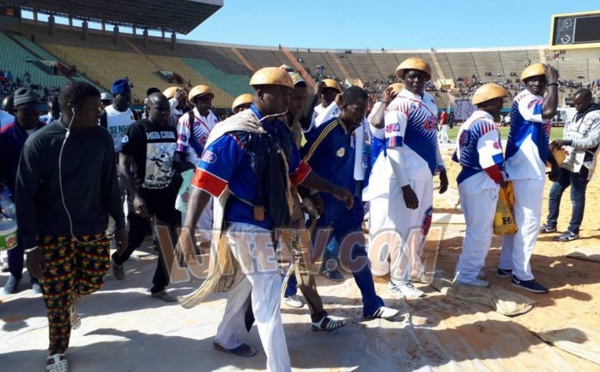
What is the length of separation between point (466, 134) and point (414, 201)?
83cm

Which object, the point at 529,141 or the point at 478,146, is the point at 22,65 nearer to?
the point at 478,146

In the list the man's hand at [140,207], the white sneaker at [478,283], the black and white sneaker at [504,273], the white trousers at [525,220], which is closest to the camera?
→ the man's hand at [140,207]

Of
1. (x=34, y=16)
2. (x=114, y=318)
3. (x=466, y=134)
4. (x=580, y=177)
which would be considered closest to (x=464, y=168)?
(x=466, y=134)

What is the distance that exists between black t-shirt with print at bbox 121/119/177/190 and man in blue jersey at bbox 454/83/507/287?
8.58 feet

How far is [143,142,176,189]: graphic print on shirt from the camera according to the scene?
3.99 m

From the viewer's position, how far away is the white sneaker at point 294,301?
151 inches

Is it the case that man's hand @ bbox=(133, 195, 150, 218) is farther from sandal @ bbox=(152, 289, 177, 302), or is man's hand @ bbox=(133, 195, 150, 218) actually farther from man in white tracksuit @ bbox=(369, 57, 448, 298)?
man in white tracksuit @ bbox=(369, 57, 448, 298)

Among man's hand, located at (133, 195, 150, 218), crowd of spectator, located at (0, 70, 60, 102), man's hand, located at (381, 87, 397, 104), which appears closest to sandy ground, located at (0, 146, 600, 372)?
man's hand, located at (133, 195, 150, 218)

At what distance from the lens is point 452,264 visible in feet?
16.9

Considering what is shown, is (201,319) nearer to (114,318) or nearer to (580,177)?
(114,318)

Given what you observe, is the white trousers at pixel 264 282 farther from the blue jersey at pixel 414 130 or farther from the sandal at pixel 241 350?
the blue jersey at pixel 414 130

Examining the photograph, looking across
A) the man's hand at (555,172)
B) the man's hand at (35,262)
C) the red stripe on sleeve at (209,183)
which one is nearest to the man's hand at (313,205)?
the red stripe on sleeve at (209,183)

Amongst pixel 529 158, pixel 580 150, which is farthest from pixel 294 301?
pixel 580 150

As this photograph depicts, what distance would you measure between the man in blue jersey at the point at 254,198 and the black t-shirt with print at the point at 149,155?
152 centimetres
